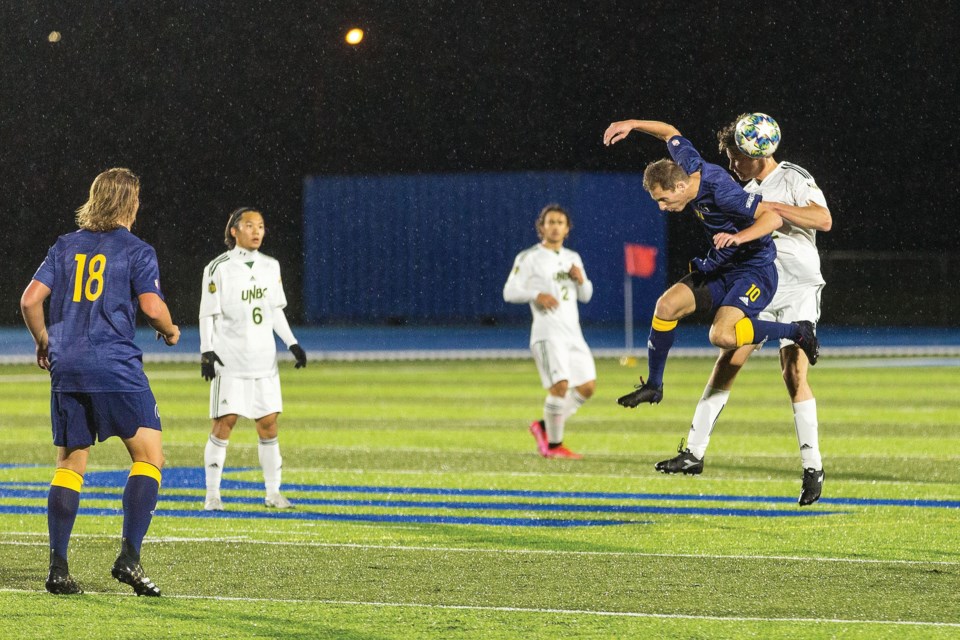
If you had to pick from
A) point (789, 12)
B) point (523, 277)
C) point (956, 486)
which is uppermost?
point (789, 12)

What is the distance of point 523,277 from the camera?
14.0 meters

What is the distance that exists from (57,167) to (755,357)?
2216cm

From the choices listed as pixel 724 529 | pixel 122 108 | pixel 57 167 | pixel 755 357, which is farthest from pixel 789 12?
pixel 724 529

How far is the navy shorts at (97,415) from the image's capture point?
22.9 feet

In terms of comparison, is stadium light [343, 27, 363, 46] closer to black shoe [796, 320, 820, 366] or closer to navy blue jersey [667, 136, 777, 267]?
black shoe [796, 320, 820, 366]

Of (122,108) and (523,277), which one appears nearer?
(523,277)

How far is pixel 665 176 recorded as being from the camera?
8.48 m

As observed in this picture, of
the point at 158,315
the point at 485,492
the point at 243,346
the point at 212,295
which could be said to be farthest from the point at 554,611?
the point at 485,492

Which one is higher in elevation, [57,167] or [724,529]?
[57,167]

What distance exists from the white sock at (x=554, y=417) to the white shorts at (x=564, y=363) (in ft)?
0.49

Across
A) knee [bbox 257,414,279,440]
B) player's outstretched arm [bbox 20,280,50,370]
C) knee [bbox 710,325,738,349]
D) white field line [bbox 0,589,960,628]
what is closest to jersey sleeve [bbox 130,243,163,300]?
player's outstretched arm [bbox 20,280,50,370]

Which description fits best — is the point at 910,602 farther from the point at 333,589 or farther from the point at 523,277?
the point at 523,277

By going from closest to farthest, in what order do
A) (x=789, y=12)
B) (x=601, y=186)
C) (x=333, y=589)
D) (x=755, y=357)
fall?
(x=333, y=589) < (x=755, y=357) < (x=789, y=12) < (x=601, y=186)

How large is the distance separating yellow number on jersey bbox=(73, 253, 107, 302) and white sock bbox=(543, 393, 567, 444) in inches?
286
